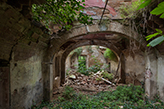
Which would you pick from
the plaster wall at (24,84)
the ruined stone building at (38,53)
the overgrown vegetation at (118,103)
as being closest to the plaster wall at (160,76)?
the ruined stone building at (38,53)

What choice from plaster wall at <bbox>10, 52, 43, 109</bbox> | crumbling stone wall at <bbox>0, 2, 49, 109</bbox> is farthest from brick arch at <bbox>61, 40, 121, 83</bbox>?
crumbling stone wall at <bbox>0, 2, 49, 109</bbox>

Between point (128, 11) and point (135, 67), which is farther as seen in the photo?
point (135, 67)

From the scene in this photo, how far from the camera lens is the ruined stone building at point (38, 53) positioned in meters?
2.20

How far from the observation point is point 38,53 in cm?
415

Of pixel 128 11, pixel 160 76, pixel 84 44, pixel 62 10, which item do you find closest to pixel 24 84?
pixel 62 10

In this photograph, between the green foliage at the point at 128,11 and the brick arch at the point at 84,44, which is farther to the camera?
the brick arch at the point at 84,44

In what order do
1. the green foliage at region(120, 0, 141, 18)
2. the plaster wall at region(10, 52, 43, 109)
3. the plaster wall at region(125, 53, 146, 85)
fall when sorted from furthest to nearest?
the plaster wall at region(125, 53, 146, 85) → the green foliage at region(120, 0, 141, 18) → the plaster wall at region(10, 52, 43, 109)

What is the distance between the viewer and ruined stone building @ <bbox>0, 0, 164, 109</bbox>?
7.22 ft

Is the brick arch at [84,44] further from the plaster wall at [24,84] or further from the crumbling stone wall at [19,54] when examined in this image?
the crumbling stone wall at [19,54]

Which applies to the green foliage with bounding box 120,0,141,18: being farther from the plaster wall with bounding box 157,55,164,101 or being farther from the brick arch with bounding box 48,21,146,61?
the plaster wall with bounding box 157,55,164,101

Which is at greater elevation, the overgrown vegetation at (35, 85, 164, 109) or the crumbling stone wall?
the crumbling stone wall

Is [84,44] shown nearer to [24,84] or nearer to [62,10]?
[24,84]

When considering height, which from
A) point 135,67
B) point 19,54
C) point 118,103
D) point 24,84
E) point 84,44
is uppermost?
point 84,44

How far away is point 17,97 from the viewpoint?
9.37 ft
